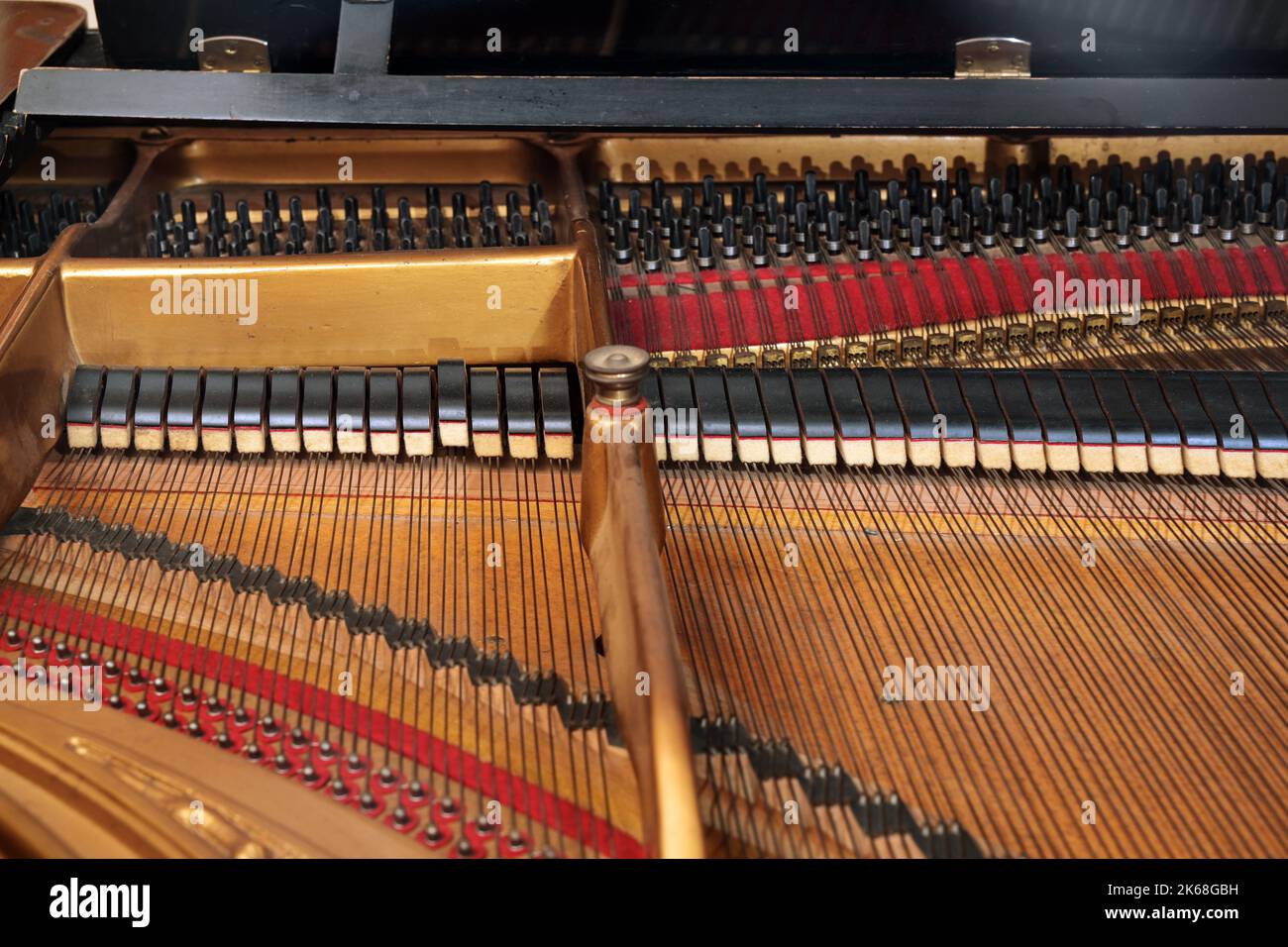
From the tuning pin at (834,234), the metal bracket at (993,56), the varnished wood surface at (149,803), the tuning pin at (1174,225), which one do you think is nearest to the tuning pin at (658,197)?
the tuning pin at (834,234)

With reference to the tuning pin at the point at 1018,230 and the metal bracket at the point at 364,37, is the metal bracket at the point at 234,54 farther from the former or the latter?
the tuning pin at the point at 1018,230

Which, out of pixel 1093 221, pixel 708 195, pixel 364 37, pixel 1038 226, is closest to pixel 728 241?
pixel 708 195

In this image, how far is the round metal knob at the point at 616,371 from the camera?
2.24 meters

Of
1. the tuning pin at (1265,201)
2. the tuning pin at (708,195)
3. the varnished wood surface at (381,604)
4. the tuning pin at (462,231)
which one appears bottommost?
the varnished wood surface at (381,604)

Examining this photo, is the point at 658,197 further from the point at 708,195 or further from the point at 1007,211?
the point at 1007,211

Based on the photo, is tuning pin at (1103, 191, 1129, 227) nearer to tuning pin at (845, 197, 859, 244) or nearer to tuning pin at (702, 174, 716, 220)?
tuning pin at (845, 197, 859, 244)

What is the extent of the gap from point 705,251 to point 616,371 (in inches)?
49.1

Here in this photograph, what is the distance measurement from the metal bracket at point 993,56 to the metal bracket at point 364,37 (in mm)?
1447

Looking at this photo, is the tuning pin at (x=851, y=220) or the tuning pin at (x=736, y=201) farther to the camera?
the tuning pin at (x=736, y=201)

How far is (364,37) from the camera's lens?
3.41 m

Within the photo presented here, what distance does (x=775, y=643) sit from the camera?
245 cm

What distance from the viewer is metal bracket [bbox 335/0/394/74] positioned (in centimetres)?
334

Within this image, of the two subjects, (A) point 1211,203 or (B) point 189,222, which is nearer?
(B) point 189,222
